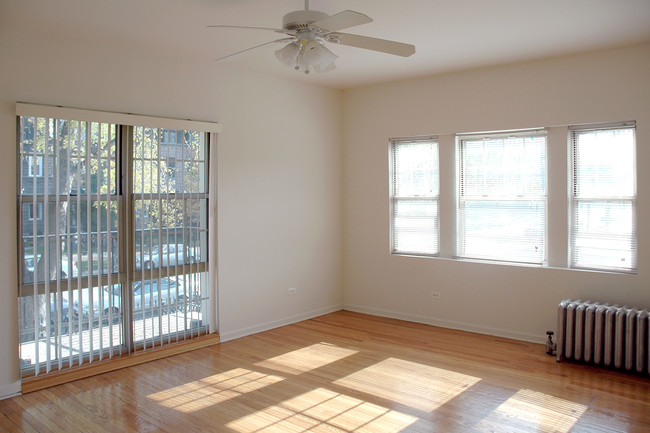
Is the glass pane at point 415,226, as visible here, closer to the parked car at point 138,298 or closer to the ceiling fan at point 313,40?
the parked car at point 138,298

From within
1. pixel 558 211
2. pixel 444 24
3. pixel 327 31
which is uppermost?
pixel 444 24

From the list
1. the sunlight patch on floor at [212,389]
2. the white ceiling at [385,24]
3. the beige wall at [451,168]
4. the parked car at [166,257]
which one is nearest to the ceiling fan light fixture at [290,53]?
the white ceiling at [385,24]

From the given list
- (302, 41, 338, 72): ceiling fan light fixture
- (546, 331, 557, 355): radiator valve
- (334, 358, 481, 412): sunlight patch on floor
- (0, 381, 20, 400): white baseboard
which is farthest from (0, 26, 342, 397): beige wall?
(546, 331, 557, 355): radiator valve

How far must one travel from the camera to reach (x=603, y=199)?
472 cm

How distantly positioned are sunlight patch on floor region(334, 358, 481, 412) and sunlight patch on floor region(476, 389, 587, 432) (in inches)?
15.2

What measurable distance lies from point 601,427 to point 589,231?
214 centimetres

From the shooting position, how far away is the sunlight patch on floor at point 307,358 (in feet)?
14.5

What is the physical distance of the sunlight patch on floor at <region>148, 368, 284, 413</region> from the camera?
3.67 meters

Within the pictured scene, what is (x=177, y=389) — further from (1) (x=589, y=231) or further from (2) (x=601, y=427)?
(1) (x=589, y=231)

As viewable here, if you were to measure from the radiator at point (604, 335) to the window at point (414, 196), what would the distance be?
1.70 metres

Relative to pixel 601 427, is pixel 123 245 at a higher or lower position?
higher

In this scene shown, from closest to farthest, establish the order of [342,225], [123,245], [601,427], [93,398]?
[601,427] → [93,398] → [123,245] → [342,225]

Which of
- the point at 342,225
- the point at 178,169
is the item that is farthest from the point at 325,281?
the point at 178,169

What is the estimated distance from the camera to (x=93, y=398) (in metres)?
3.75
